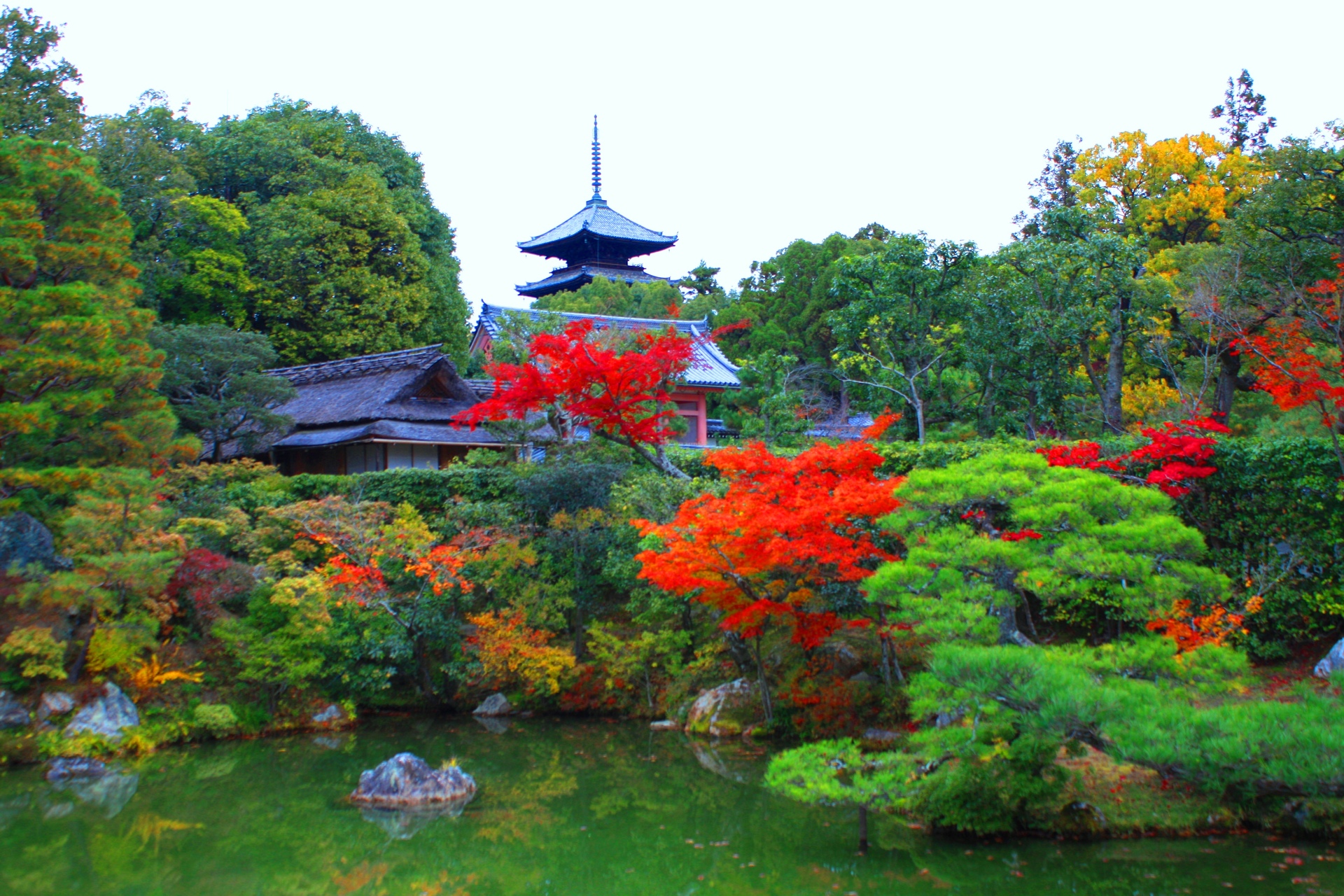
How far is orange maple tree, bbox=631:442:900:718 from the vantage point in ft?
28.8

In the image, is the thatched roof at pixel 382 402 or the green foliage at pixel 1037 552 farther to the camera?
the thatched roof at pixel 382 402

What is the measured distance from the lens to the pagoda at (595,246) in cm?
3538

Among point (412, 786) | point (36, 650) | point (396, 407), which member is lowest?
point (412, 786)

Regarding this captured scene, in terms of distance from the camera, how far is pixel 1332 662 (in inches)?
335

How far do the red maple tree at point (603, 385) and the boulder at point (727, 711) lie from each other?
3225 mm

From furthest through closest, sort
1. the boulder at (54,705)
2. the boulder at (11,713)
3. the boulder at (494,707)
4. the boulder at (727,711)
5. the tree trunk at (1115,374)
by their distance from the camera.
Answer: the tree trunk at (1115,374) → the boulder at (494,707) → the boulder at (727,711) → the boulder at (54,705) → the boulder at (11,713)

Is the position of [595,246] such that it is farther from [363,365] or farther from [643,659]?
[643,659]

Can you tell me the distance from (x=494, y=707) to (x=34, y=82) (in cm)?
1508

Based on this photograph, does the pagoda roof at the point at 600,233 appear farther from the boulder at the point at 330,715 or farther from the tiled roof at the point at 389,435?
the boulder at the point at 330,715

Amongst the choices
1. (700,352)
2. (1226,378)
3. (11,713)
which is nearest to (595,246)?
(700,352)

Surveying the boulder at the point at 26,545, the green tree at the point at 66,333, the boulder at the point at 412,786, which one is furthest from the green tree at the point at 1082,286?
the boulder at the point at 26,545

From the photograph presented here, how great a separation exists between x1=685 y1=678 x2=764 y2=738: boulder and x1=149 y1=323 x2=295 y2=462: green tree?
10.0 m

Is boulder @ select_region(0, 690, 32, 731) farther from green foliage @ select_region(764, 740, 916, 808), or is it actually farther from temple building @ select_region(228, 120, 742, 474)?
green foliage @ select_region(764, 740, 916, 808)

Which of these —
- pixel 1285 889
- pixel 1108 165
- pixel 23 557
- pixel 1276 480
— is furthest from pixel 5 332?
pixel 1108 165
